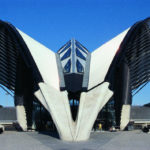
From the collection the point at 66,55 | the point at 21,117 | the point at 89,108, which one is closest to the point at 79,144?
the point at 89,108

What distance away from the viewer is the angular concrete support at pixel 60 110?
19.1 m

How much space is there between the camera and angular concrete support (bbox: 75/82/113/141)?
19.1 meters

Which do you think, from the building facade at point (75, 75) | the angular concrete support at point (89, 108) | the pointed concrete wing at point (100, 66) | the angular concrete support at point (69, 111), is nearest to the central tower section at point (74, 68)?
the building facade at point (75, 75)

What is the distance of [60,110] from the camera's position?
21.4m

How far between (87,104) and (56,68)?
40.1ft

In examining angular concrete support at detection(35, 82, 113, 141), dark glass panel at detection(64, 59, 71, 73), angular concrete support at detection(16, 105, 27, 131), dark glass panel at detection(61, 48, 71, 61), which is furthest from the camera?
dark glass panel at detection(61, 48, 71, 61)

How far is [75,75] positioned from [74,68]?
1.83 metres

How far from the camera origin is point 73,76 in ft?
98.9

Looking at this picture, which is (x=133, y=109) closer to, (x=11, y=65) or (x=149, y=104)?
(x=149, y=104)

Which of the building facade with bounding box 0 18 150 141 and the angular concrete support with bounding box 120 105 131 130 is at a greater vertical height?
the building facade with bounding box 0 18 150 141

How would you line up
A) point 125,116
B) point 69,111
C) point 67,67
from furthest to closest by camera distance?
1. point 67,67
2. point 125,116
3. point 69,111

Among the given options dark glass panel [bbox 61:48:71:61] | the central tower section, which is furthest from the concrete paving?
dark glass panel [bbox 61:48:71:61]

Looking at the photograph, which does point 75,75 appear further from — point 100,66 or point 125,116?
point 125,116

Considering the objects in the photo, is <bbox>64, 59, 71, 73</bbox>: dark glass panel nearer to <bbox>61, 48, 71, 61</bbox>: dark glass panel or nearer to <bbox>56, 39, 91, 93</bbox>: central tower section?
<bbox>56, 39, 91, 93</bbox>: central tower section
